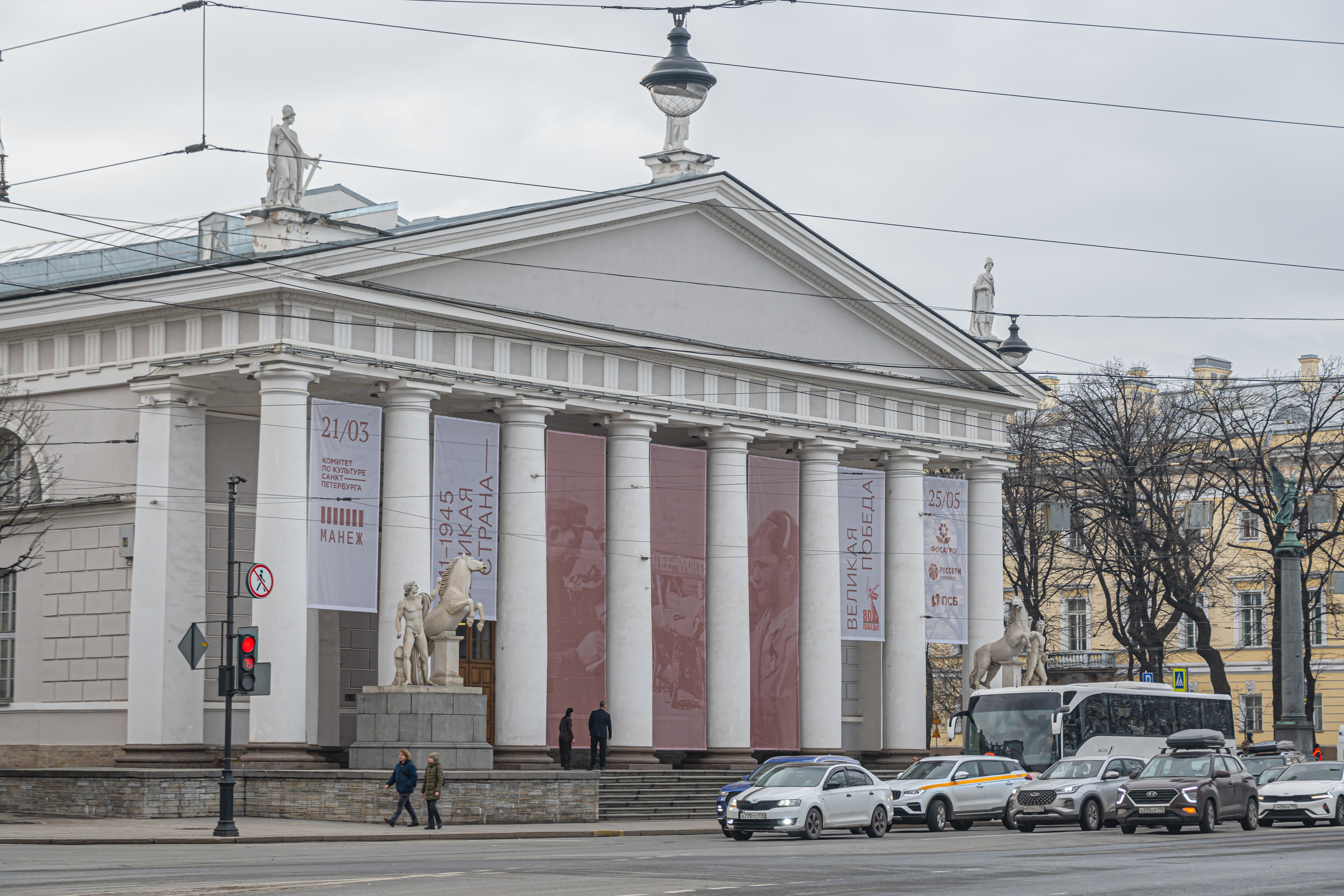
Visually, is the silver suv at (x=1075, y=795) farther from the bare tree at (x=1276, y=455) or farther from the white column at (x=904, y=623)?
the bare tree at (x=1276, y=455)

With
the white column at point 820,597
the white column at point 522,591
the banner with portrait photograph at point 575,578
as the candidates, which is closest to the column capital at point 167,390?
the white column at point 522,591

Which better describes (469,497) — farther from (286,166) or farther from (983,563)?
(983,563)

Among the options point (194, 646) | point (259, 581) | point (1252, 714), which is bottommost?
point (1252, 714)

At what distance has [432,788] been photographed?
3359 centimetres

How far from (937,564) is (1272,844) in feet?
76.0

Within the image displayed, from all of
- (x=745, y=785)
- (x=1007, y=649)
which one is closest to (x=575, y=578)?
(x=745, y=785)

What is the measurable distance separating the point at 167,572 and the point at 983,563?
2360 cm

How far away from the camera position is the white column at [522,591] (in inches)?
1633

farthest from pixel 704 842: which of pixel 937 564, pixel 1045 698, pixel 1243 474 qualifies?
pixel 1243 474

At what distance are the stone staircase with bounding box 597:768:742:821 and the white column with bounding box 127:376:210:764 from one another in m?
8.63

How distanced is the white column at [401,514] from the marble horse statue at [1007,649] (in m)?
A: 16.1

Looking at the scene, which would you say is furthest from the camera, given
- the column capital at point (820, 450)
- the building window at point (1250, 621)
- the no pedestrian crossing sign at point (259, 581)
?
the building window at point (1250, 621)

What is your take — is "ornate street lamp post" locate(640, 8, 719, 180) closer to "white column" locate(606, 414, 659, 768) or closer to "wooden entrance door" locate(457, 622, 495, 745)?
"white column" locate(606, 414, 659, 768)

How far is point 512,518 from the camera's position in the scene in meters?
41.8
